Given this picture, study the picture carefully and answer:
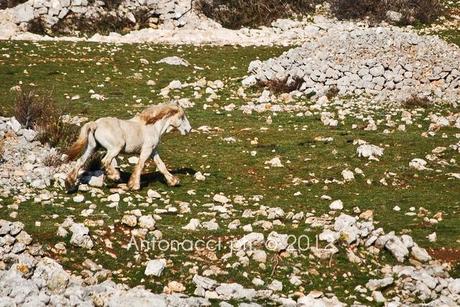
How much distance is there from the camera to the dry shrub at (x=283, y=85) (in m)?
27.5

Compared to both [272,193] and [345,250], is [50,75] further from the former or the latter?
[345,250]

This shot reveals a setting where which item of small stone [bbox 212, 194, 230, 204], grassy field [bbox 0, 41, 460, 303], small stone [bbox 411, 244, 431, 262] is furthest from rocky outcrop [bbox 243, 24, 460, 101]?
small stone [bbox 411, 244, 431, 262]

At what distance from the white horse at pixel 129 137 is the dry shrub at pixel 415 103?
10.8 metres

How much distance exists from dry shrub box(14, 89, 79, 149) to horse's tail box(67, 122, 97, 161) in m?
3.14

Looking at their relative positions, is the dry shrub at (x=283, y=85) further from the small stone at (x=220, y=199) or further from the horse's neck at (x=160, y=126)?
the small stone at (x=220, y=199)

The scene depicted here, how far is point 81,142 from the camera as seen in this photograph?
49.2 feet

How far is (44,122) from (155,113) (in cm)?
437

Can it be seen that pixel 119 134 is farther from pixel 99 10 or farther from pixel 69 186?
pixel 99 10

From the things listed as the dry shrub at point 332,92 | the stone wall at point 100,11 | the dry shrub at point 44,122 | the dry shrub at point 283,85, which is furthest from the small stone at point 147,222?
the stone wall at point 100,11

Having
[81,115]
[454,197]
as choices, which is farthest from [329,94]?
[454,197]

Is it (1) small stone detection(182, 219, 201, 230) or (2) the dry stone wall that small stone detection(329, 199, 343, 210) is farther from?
(2) the dry stone wall

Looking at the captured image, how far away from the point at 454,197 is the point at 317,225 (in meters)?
3.98

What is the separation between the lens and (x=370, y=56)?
93.4 ft

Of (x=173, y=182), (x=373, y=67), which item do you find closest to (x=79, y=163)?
(x=173, y=182)
